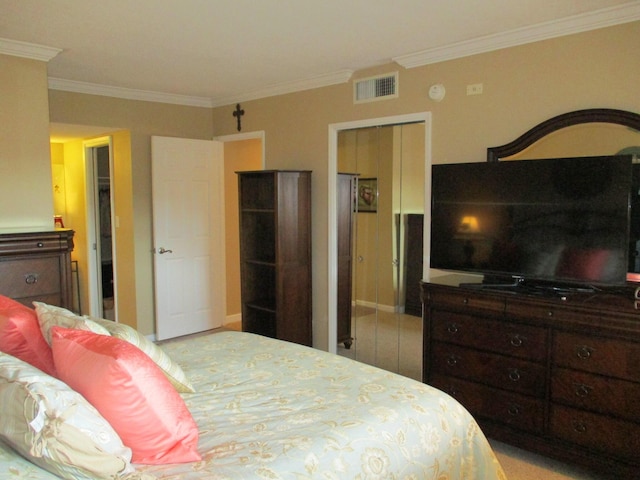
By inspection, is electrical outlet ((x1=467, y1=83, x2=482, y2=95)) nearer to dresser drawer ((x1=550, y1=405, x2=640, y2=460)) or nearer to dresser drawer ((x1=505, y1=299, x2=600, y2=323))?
dresser drawer ((x1=505, y1=299, x2=600, y2=323))

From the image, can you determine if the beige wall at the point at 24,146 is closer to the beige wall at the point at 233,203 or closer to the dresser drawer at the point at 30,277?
the dresser drawer at the point at 30,277

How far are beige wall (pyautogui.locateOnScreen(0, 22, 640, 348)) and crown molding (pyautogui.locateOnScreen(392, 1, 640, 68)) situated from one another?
42 mm

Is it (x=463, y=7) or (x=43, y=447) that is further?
(x=463, y=7)

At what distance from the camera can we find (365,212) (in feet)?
13.5

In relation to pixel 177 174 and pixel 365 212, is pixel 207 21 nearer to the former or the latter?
pixel 365 212

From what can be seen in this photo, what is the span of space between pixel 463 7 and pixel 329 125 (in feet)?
5.84

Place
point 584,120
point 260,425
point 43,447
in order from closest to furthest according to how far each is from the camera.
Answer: point 43,447 → point 260,425 → point 584,120

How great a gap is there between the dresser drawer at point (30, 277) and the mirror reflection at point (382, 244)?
2242 mm

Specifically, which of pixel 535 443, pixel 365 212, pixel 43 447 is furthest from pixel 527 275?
pixel 43 447

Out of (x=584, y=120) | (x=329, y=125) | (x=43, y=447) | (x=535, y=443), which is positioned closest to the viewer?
(x=43, y=447)

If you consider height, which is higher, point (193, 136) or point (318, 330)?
point (193, 136)

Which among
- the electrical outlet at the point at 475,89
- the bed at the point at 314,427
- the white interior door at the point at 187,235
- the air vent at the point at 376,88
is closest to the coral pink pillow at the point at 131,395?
the bed at the point at 314,427

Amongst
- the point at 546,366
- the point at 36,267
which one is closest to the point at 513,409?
the point at 546,366

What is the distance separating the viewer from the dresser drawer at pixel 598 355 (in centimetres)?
242
